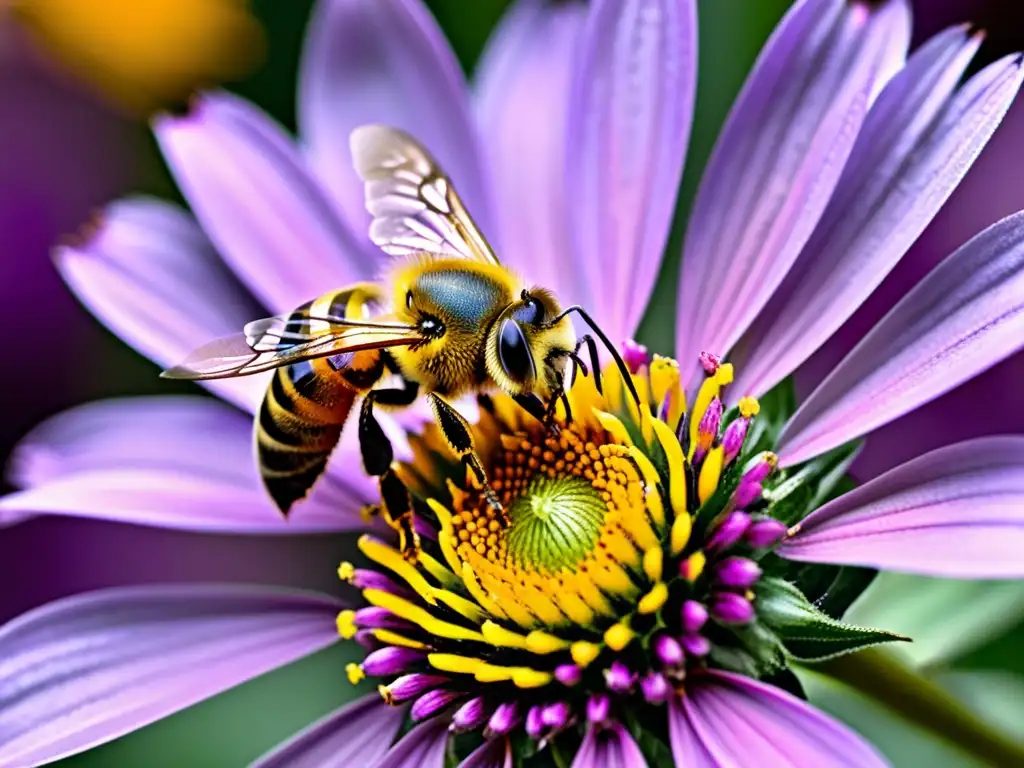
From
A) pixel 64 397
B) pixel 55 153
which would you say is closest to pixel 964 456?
pixel 64 397

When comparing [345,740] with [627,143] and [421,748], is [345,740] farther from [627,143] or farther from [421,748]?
[627,143]

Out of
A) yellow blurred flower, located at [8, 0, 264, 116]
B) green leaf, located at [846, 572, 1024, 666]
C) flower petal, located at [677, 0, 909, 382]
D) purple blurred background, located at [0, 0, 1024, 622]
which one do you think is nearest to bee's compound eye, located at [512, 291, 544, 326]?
flower petal, located at [677, 0, 909, 382]

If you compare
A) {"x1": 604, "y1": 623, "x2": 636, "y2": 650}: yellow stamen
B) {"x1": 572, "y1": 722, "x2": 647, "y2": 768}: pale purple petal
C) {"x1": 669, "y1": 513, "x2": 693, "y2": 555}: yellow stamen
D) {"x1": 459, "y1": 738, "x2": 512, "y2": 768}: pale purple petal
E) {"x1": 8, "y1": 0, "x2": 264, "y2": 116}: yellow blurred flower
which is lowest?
{"x1": 572, "y1": 722, "x2": 647, "y2": 768}: pale purple petal

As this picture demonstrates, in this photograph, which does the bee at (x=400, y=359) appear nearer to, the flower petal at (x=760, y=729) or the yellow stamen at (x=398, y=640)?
the yellow stamen at (x=398, y=640)

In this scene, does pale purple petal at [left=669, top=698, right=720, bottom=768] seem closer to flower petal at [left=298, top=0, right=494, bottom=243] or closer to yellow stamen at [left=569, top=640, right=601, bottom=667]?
yellow stamen at [left=569, top=640, right=601, bottom=667]

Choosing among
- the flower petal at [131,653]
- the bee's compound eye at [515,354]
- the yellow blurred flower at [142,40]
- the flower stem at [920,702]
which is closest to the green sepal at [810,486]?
the flower stem at [920,702]

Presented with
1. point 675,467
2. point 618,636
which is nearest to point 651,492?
point 675,467
